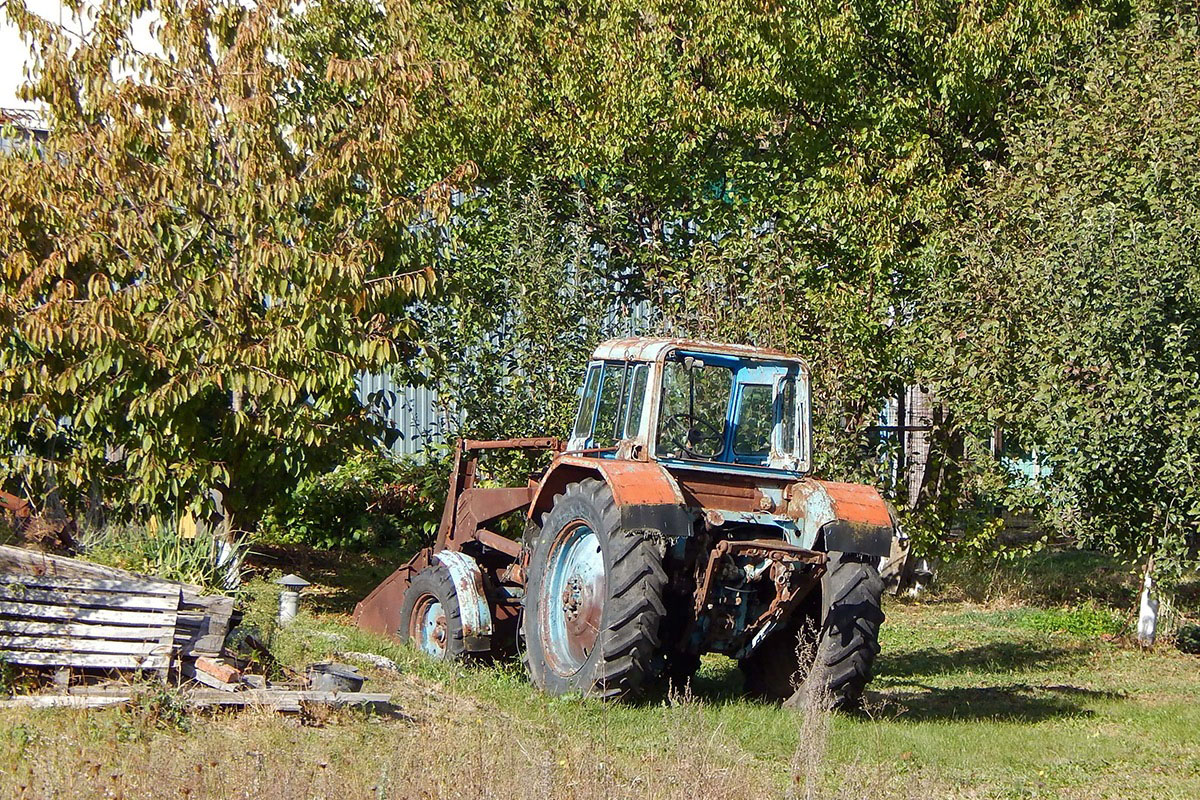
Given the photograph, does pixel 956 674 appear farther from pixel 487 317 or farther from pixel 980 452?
pixel 487 317

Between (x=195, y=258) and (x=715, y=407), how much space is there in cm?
472

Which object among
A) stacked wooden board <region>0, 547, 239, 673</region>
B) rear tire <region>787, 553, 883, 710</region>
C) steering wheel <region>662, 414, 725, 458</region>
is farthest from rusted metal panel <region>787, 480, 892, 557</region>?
stacked wooden board <region>0, 547, 239, 673</region>

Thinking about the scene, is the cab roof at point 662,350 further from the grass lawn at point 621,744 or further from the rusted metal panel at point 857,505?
the grass lawn at point 621,744

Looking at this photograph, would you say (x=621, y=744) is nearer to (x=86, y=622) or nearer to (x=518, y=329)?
(x=86, y=622)

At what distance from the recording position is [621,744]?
7.78 m

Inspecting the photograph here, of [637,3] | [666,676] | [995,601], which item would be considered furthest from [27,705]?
[995,601]

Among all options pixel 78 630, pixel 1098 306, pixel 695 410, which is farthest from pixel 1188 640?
pixel 78 630

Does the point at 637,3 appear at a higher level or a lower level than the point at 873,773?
higher

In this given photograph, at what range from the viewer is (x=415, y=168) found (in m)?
15.2

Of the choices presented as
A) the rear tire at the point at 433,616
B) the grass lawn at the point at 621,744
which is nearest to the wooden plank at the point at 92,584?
the grass lawn at the point at 621,744

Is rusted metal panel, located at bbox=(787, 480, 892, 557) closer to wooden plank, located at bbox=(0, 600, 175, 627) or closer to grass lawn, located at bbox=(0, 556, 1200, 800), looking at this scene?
grass lawn, located at bbox=(0, 556, 1200, 800)

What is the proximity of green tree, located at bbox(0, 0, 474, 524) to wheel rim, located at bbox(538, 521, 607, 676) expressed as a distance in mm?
2684

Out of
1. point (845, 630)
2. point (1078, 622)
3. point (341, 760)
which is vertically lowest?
point (341, 760)

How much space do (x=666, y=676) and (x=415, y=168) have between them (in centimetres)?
753
